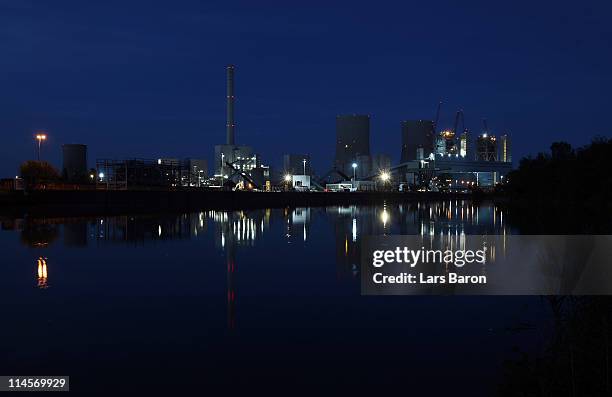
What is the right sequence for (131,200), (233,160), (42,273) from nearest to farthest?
(42,273), (131,200), (233,160)

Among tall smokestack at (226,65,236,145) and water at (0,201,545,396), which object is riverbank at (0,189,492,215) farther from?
tall smokestack at (226,65,236,145)

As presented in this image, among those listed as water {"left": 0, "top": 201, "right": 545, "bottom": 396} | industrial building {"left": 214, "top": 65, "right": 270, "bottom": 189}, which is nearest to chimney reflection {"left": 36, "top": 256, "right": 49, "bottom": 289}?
water {"left": 0, "top": 201, "right": 545, "bottom": 396}

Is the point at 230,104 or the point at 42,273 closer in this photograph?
the point at 42,273

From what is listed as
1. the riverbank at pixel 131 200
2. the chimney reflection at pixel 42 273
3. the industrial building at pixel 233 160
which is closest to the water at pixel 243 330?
the chimney reflection at pixel 42 273

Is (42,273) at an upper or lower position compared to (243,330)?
upper

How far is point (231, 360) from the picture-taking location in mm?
10203

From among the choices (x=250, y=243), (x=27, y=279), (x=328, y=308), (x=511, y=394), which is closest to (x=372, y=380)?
(x=511, y=394)

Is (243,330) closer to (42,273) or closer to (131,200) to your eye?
(42,273)

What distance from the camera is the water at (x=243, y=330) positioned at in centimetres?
949

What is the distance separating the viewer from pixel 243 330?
479 inches

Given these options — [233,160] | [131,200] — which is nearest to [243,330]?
[131,200]

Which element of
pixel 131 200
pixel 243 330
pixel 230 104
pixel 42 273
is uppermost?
pixel 230 104

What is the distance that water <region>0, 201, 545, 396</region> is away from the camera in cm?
949

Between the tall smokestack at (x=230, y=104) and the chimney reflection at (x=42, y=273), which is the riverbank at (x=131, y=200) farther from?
the tall smokestack at (x=230, y=104)
